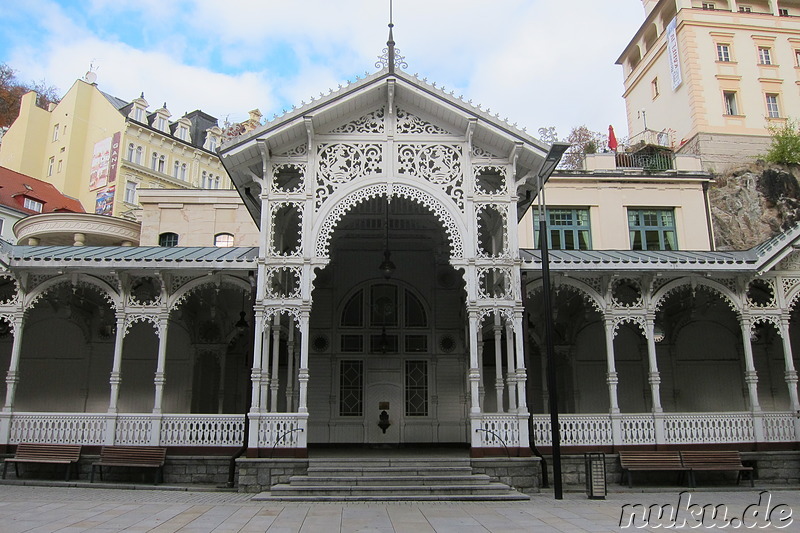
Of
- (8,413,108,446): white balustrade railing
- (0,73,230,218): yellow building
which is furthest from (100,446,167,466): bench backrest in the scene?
(0,73,230,218): yellow building

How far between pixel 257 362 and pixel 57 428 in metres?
5.12

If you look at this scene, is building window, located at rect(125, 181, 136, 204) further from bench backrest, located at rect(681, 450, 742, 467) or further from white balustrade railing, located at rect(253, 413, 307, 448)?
bench backrest, located at rect(681, 450, 742, 467)

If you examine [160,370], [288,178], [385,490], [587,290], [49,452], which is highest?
[288,178]

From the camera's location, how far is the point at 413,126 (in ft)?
49.7

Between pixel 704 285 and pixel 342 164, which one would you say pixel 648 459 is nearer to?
pixel 704 285

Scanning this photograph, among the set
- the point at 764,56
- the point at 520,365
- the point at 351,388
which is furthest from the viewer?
the point at 764,56

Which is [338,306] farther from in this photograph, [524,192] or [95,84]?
[95,84]

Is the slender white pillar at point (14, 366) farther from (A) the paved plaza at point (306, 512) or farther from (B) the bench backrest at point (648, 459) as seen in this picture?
(B) the bench backrest at point (648, 459)

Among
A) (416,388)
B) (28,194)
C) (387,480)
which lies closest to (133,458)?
(387,480)

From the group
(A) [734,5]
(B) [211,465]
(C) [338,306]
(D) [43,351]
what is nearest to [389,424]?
(C) [338,306]

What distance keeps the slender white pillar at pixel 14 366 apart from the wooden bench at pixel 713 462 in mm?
15864

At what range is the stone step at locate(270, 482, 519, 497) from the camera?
12188mm

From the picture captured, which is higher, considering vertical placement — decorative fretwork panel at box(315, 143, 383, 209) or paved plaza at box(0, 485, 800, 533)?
decorative fretwork panel at box(315, 143, 383, 209)

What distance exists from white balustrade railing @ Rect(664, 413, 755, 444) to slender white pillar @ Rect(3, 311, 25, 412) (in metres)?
15.6
